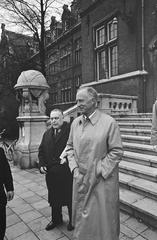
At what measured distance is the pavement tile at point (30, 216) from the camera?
10.1ft

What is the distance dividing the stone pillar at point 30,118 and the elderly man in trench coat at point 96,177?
175 inches

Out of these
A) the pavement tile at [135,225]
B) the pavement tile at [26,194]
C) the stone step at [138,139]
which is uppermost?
the stone step at [138,139]

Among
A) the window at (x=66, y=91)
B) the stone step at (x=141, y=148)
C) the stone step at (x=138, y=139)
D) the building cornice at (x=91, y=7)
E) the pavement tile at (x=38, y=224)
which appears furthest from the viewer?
the window at (x=66, y=91)

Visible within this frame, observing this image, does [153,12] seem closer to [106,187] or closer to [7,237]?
[106,187]

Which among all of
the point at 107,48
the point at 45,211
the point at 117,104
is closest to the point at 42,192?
the point at 45,211

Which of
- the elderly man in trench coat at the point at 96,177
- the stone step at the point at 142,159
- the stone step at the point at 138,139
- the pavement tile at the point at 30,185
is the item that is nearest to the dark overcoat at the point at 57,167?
the elderly man in trench coat at the point at 96,177

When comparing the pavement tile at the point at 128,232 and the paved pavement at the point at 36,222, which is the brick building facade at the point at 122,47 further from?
the pavement tile at the point at 128,232

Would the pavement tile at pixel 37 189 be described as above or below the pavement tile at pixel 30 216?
below

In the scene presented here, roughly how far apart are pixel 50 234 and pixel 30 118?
4.11 meters

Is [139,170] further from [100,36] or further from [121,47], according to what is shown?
[100,36]

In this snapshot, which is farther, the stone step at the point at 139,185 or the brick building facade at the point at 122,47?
the brick building facade at the point at 122,47

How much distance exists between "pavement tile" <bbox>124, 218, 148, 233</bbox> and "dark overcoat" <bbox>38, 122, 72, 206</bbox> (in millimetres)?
951

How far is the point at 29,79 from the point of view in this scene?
20.8 feet

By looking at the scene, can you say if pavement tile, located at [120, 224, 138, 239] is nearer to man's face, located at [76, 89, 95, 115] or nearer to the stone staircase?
the stone staircase
